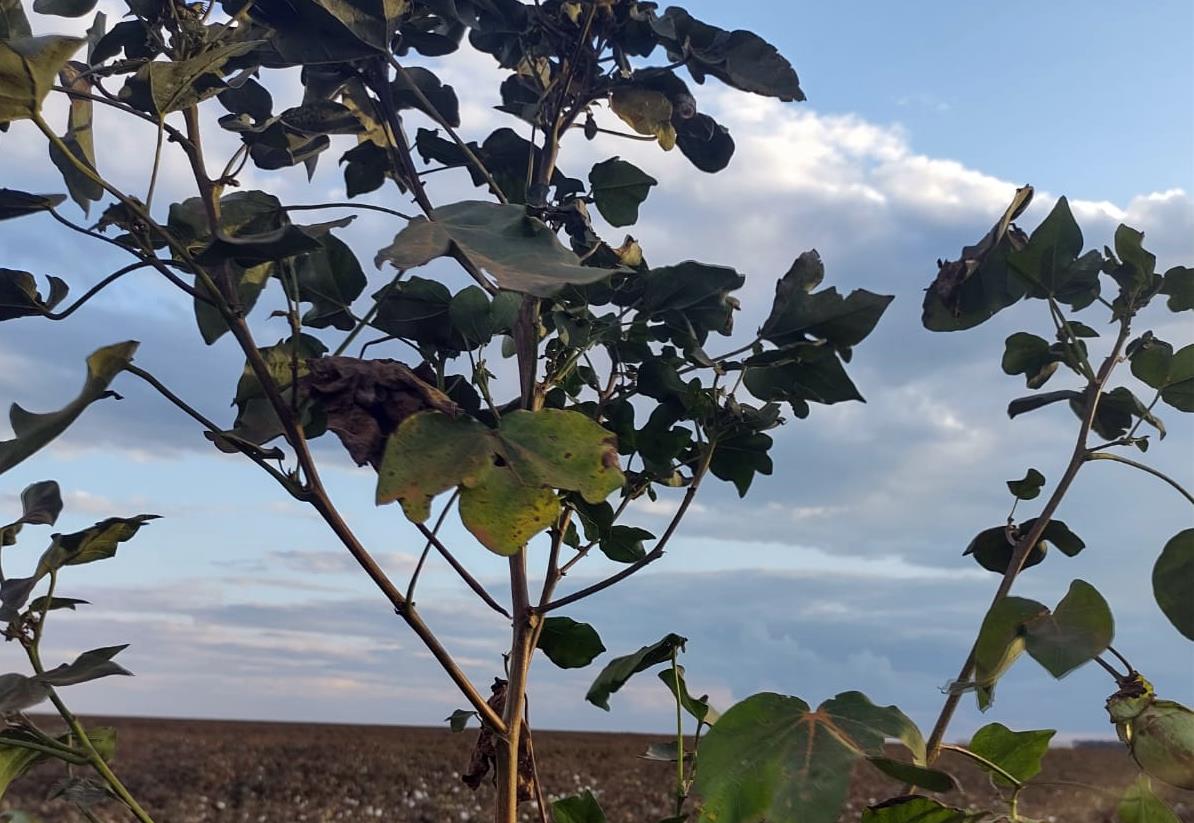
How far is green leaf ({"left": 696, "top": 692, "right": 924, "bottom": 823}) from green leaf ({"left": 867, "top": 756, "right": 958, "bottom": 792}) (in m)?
0.02

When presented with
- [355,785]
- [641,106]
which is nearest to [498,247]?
[641,106]

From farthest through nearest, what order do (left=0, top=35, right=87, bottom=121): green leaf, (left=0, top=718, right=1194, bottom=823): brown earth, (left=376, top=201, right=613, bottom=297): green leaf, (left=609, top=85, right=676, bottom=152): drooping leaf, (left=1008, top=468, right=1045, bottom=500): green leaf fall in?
(left=0, top=718, right=1194, bottom=823): brown earth
(left=609, top=85, right=676, bottom=152): drooping leaf
(left=1008, top=468, right=1045, bottom=500): green leaf
(left=0, top=35, right=87, bottom=121): green leaf
(left=376, top=201, right=613, bottom=297): green leaf

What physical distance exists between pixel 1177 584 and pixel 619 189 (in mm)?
816

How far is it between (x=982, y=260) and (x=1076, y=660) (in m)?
0.53

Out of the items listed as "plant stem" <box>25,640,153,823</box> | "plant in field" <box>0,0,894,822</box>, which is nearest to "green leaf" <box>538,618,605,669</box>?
"plant in field" <box>0,0,894,822</box>

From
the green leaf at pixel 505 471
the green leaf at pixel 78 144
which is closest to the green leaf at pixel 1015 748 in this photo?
the green leaf at pixel 505 471

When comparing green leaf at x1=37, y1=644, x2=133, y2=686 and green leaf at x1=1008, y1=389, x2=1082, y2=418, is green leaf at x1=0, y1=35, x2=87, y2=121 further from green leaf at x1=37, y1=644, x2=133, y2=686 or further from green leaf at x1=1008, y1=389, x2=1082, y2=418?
green leaf at x1=1008, y1=389, x2=1082, y2=418

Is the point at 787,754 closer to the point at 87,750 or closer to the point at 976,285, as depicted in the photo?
the point at 976,285

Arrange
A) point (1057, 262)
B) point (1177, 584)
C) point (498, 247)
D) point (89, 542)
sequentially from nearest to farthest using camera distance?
point (498, 247) < point (1177, 584) < point (1057, 262) < point (89, 542)

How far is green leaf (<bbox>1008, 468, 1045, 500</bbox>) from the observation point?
132 centimetres

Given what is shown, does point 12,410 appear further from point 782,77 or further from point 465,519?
point 782,77

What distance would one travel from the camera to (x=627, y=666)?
4.14 feet

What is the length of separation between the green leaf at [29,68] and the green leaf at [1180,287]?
1.17 m

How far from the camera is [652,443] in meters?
1.35
